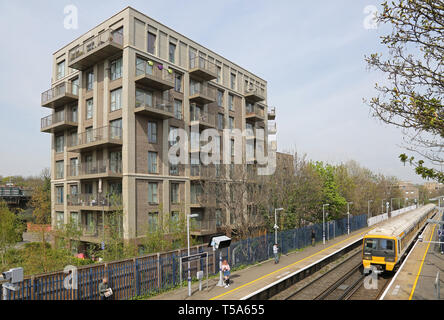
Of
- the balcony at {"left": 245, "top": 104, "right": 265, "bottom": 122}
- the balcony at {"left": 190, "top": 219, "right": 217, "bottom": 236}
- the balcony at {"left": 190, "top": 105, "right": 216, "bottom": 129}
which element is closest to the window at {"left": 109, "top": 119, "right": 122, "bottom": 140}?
the balcony at {"left": 190, "top": 105, "right": 216, "bottom": 129}

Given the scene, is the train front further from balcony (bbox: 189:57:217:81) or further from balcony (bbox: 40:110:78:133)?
balcony (bbox: 40:110:78:133)

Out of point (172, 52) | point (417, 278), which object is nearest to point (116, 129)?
point (172, 52)

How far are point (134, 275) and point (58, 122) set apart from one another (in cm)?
2581

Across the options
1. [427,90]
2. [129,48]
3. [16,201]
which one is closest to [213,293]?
[427,90]

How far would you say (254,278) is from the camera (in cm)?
2128

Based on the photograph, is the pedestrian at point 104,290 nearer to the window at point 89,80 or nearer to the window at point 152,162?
the window at point 152,162

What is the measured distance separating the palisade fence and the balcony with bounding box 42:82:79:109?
76.7 feet

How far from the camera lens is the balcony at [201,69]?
34.1 m

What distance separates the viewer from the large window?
29547 millimetres

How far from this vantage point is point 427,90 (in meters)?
9.05

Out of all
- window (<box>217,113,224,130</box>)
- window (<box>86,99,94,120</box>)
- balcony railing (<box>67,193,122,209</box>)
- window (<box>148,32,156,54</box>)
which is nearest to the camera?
balcony railing (<box>67,193,122,209</box>)

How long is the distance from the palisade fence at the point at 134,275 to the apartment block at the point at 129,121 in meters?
5.52

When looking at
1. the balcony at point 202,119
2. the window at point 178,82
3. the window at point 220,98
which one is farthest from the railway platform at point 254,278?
the window at point 220,98
